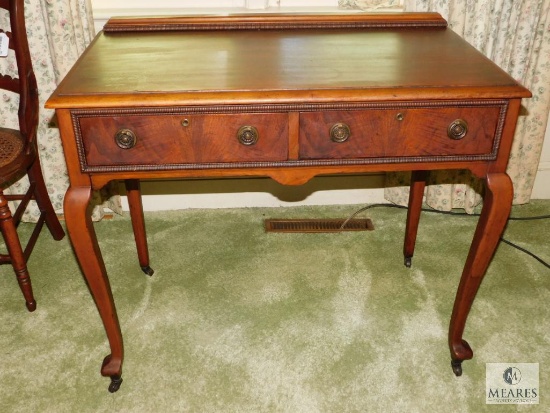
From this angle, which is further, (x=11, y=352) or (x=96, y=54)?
(x=11, y=352)

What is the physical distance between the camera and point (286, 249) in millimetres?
2555

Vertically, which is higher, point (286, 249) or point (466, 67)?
point (466, 67)

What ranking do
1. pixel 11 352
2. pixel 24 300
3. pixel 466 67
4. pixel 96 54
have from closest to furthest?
pixel 466 67
pixel 96 54
pixel 11 352
pixel 24 300

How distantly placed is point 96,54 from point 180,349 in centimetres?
109

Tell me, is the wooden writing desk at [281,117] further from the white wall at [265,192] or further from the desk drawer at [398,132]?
the white wall at [265,192]

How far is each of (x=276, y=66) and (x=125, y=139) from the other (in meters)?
0.49

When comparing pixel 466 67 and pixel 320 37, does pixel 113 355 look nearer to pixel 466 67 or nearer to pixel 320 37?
pixel 320 37

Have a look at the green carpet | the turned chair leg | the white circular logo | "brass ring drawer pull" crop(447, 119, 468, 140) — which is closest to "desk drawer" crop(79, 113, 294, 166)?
"brass ring drawer pull" crop(447, 119, 468, 140)

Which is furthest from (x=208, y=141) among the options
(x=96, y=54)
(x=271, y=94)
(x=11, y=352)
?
(x=11, y=352)

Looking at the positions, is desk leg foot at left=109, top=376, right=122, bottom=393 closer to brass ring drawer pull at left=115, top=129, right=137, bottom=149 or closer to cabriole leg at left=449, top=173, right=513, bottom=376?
brass ring drawer pull at left=115, top=129, right=137, bottom=149

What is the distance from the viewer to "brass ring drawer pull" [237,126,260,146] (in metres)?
1.45

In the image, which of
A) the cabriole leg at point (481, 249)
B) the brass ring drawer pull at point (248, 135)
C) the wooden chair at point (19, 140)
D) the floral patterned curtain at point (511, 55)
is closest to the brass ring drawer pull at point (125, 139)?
the brass ring drawer pull at point (248, 135)

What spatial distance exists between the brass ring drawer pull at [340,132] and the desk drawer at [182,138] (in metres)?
0.13

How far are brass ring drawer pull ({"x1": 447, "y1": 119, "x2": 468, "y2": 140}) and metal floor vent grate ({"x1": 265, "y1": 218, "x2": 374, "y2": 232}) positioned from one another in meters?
1.24
